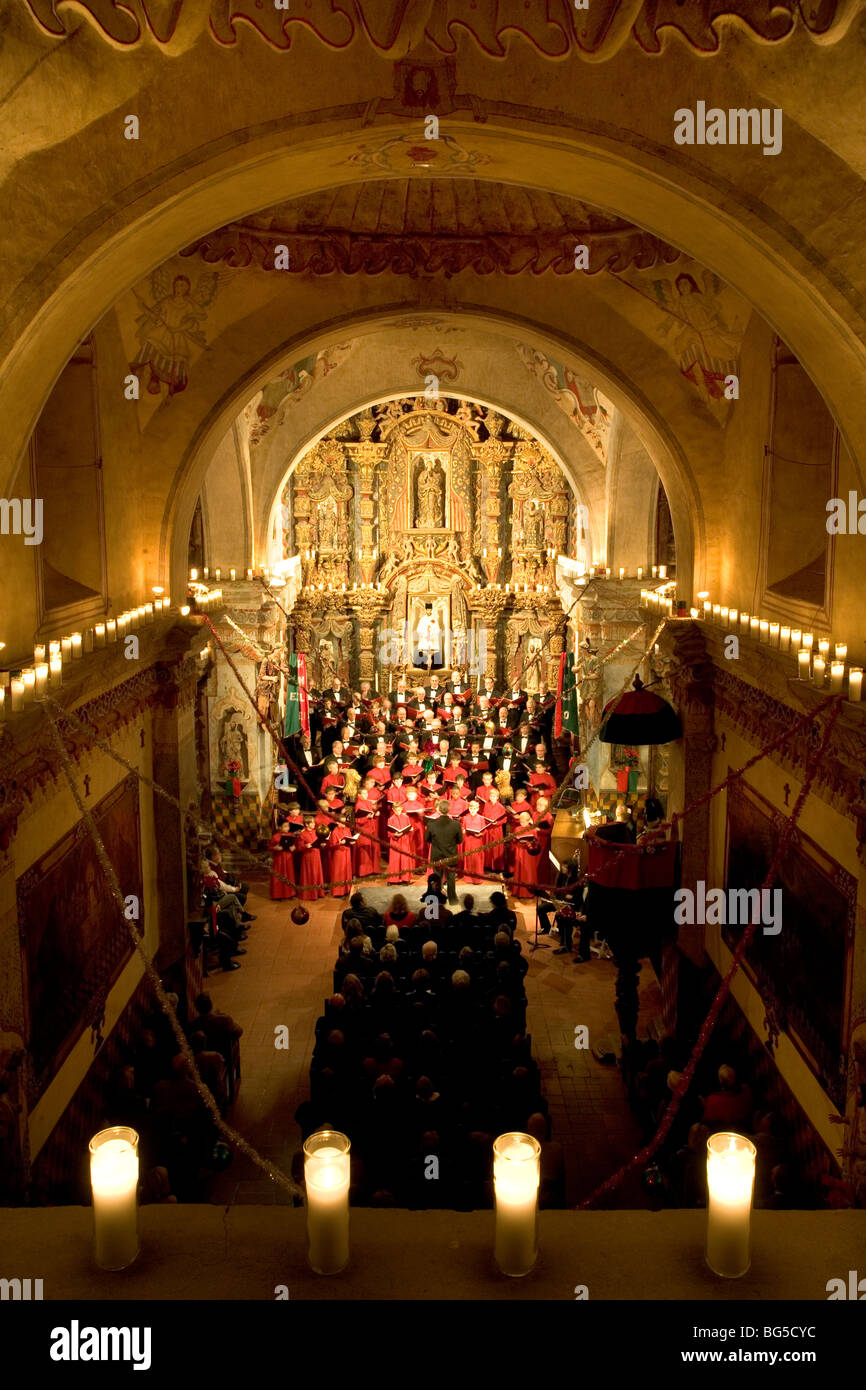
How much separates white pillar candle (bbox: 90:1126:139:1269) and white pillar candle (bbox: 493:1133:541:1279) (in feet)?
3.53

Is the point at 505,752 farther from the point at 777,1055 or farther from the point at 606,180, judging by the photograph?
the point at 606,180

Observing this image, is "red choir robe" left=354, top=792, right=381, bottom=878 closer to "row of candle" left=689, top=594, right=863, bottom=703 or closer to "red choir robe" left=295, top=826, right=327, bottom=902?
"red choir robe" left=295, top=826, right=327, bottom=902

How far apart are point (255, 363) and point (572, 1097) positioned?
8.52 metres

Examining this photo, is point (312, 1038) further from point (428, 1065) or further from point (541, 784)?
point (541, 784)

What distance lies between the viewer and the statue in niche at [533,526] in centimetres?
2653

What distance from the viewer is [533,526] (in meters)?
26.7

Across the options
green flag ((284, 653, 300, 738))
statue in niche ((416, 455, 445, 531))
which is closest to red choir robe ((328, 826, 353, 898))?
green flag ((284, 653, 300, 738))

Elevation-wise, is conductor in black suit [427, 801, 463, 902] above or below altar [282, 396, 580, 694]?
below

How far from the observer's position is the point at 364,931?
12094 mm

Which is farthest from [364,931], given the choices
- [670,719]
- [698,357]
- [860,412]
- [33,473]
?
[860,412]

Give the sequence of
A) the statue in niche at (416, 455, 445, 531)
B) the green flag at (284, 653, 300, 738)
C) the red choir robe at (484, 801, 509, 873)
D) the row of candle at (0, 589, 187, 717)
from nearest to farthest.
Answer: the row of candle at (0, 589, 187, 717)
the red choir robe at (484, 801, 509, 873)
the green flag at (284, 653, 300, 738)
the statue in niche at (416, 455, 445, 531)

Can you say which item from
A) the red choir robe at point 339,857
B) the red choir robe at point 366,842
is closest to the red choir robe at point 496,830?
the red choir robe at point 366,842

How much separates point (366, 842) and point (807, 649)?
9.49 m

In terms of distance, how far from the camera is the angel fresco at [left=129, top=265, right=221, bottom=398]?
10359mm
